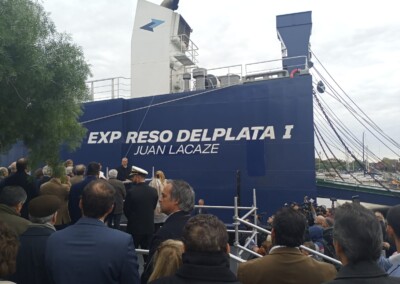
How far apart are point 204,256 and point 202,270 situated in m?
0.07

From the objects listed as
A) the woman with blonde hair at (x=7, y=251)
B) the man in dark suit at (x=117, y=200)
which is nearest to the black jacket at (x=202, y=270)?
the woman with blonde hair at (x=7, y=251)

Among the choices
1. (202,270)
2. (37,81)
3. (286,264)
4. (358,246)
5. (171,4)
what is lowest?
(286,264)

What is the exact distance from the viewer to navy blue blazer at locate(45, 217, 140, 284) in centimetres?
214

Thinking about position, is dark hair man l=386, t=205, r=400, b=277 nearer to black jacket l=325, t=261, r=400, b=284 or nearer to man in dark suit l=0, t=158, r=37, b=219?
black jacket l=325, t=261, r=400, b=284

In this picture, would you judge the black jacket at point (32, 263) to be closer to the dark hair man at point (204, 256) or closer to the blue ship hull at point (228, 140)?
the dark hair man at point (204, 256)

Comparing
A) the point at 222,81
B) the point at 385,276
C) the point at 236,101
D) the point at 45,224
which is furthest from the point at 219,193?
the point at 385,276

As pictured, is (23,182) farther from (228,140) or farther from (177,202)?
(228,140)

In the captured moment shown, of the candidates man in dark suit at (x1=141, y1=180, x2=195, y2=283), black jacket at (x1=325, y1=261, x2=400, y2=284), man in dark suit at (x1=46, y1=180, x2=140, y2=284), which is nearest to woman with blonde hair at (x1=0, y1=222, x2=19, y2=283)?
man in dark suit at (x1=46, y1=180, x2=140, y2=284)

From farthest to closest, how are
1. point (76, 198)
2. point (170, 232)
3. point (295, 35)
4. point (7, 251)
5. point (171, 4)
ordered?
point (171, 4), point (295, 35), point (76, 198), point (170, 232), point (7, 251)

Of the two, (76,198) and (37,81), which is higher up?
(37,81)

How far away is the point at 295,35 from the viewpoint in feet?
36.4

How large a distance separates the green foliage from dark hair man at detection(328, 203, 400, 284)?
2.98 metres

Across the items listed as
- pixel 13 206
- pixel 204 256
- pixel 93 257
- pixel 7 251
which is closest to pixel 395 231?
pixel 204 256

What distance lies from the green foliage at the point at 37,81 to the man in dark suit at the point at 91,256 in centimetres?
180
